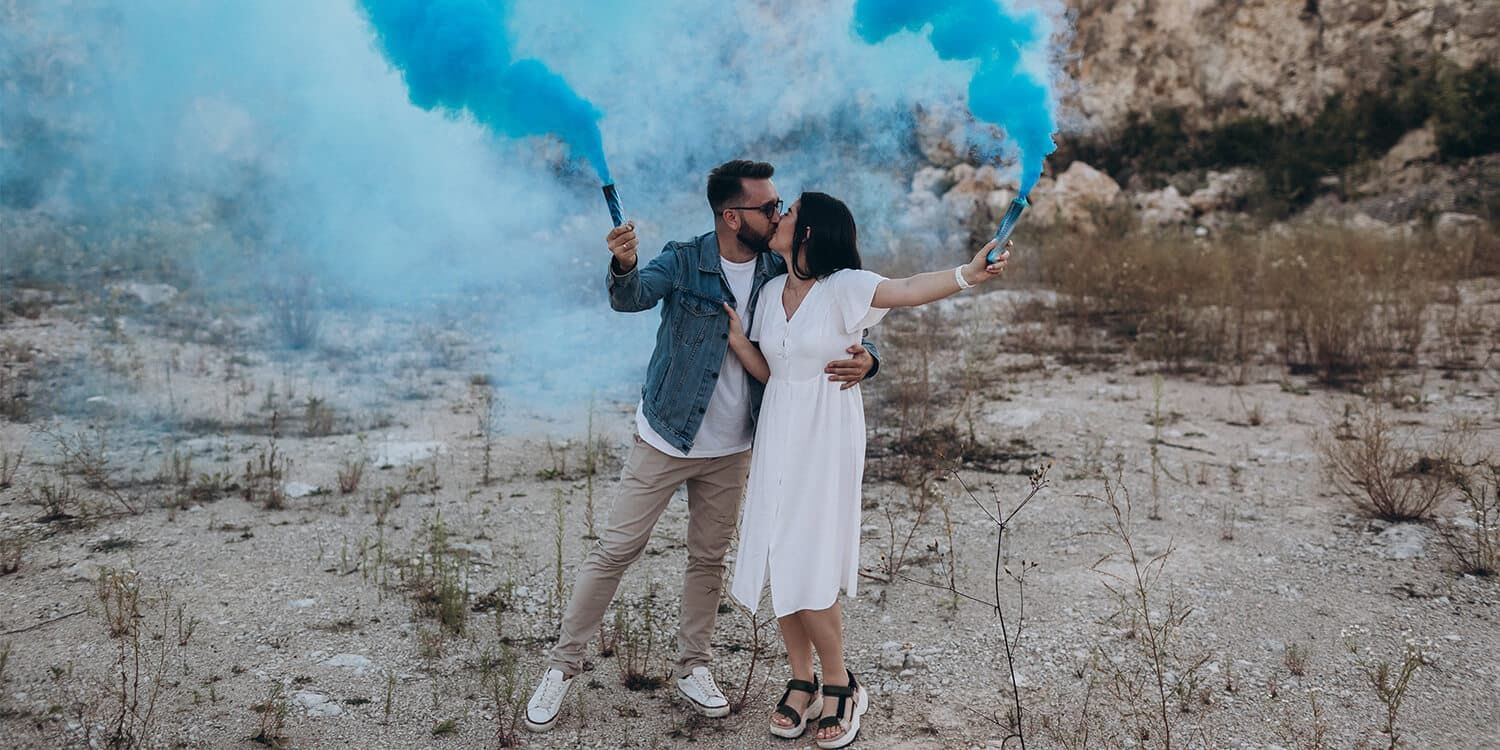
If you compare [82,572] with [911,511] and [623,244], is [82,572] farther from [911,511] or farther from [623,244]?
[911,511]

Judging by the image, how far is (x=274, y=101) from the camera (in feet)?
23.6

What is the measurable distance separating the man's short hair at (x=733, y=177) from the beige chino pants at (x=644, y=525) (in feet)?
2.78

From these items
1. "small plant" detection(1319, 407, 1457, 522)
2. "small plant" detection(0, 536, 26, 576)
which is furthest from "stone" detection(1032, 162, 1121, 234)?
"small plant" detection(0, 536, 26, 576)

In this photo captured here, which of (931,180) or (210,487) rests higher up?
(931,180)

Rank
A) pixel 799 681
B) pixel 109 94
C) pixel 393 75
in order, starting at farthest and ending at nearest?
pixel 109 94
pixel 393 75
pixel 799 681

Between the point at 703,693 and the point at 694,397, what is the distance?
1.03 metres

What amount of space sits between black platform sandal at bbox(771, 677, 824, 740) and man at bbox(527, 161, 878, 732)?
0.22 metres

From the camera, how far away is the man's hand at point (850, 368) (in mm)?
3092

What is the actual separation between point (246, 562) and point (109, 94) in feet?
16.5

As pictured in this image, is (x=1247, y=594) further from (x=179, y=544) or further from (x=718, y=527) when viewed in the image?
(x=179, y=544)

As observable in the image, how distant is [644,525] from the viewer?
10.8ft

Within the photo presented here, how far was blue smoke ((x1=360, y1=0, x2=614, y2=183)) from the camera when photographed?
325 cm

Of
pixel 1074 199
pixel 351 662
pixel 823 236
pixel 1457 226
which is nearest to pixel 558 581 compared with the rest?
pixel 351 662

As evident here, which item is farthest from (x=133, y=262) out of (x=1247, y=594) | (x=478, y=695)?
(x=1247, y=594)
